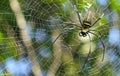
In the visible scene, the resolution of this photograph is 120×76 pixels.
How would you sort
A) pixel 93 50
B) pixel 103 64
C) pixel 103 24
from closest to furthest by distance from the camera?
pixel 103 24 < pixel 93 50 < pixel 103 64

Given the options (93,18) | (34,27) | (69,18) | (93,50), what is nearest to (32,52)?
(34,27)

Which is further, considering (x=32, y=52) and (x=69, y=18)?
(x=32, y=52)

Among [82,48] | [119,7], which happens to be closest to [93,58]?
[82,48]

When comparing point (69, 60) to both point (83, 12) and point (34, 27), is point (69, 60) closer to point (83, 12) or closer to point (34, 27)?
point (34, 27)

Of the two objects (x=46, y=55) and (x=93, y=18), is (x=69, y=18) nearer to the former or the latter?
(x=93, y=18)

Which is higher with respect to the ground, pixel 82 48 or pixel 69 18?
pixel 69 18

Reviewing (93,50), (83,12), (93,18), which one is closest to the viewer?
(93,18)
